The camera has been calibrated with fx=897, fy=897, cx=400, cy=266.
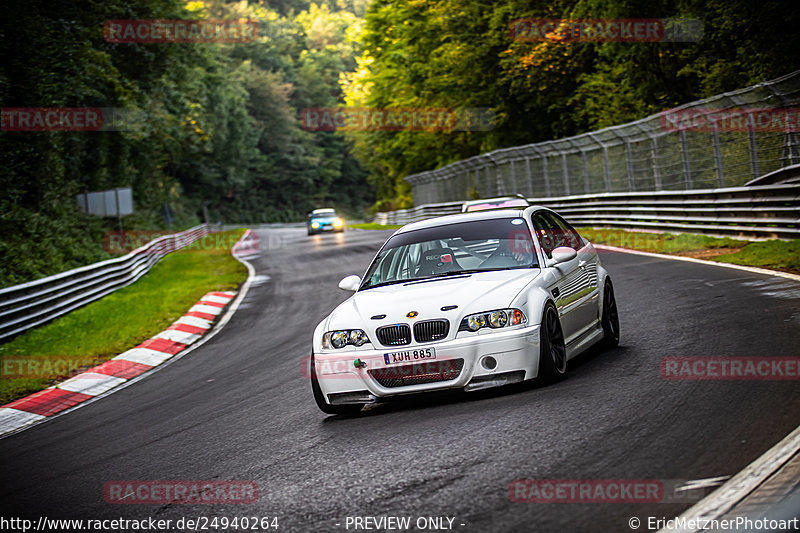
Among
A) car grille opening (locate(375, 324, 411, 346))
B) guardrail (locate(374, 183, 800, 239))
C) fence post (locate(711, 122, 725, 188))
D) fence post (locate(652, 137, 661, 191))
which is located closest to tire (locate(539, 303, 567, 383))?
car grille opening (locate(375, 324, 411, 346))

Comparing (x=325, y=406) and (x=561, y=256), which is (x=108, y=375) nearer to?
(x=325, y=406)

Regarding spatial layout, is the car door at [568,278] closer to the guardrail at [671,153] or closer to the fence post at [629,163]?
the guardrail at [671,153]

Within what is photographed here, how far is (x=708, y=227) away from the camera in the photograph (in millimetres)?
19219

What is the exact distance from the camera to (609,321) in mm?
8516

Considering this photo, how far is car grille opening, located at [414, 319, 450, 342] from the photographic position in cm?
655

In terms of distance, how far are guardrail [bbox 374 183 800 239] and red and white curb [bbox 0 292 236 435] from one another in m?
10.2

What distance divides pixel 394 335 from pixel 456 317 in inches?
18.9

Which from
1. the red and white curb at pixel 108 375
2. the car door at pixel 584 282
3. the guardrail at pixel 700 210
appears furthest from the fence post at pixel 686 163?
the car door at pixel 584 282

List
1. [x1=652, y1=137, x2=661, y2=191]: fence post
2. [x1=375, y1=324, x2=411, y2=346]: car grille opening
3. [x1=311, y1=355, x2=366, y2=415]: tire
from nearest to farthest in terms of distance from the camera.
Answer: [x1=375, y1=324, x2=411, y2=346]: car grille opening
[x1=311, y1=355, x2=366, y2=415]: tire
[x1=652, y1=137, x2=661, y2=191]: fence post

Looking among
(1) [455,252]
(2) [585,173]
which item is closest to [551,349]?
(1) [455,252]

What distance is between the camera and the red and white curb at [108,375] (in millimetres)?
9984

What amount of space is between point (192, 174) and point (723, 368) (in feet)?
262

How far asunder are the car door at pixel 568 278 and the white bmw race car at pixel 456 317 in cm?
2

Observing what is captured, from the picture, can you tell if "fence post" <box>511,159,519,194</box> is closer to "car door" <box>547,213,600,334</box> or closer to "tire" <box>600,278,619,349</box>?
"car door" <box>547,213,600,334</box>
